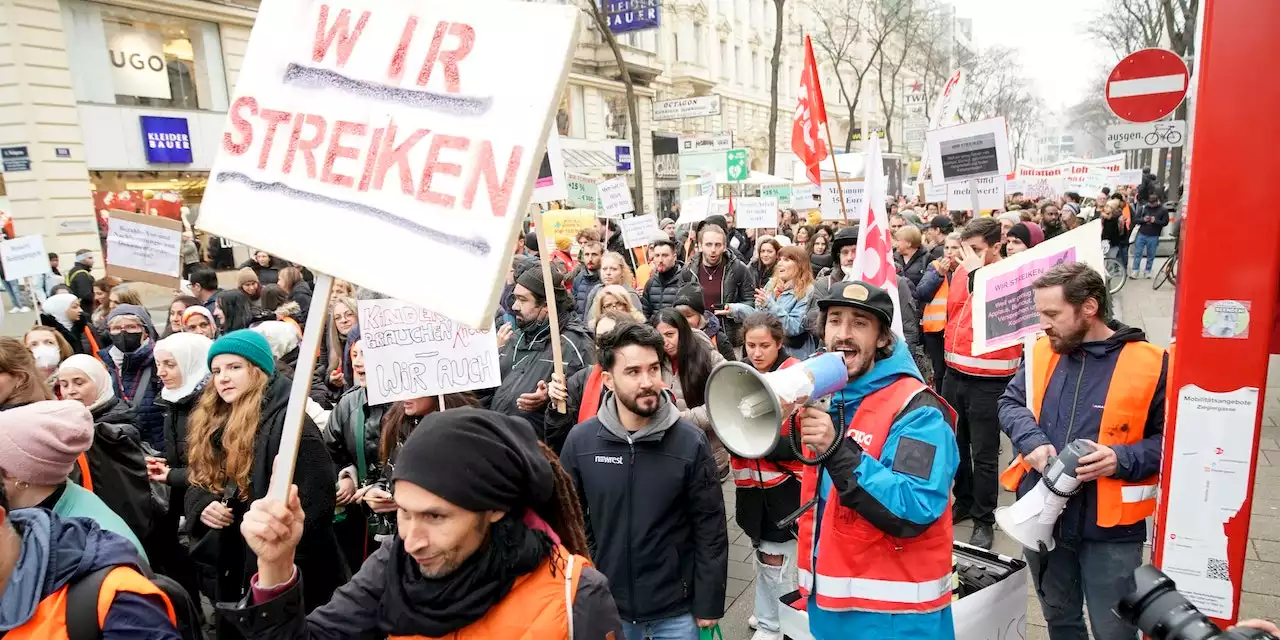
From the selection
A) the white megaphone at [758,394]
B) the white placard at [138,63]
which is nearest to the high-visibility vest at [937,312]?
the white megaphone at [758,394]

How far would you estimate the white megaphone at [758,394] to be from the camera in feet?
7.01

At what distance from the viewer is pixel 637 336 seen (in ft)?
9.93

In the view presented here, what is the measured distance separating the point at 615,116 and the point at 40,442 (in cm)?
3253

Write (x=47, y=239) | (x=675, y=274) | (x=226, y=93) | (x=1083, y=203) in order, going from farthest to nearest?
(x=1083, y=203) < (x=226, y=93) < (x=47, y=239) < (x=675, y=274)

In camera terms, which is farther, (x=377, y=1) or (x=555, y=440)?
(x=555, y=440)

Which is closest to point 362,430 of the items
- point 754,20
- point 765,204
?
point 765,204

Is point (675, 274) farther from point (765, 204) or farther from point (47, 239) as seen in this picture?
point (47, 239)

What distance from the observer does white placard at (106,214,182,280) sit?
23.6ft

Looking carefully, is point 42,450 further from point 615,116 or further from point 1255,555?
point 615,116

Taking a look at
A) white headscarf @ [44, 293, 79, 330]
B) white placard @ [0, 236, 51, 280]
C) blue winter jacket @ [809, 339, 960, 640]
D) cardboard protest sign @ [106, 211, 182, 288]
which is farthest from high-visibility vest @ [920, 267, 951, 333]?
white placard @ [0, 236, 51, 280]

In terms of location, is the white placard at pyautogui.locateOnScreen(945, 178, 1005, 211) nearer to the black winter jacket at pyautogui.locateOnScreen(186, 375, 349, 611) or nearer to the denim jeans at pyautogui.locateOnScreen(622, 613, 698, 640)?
the denim jeans at pyautogui.locateOnScreen(622, 613, 698, 640)

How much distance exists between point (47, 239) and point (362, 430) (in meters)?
15.7

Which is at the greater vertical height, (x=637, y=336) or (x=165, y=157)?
(x=165, y=157)

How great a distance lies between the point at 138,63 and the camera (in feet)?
55.8
